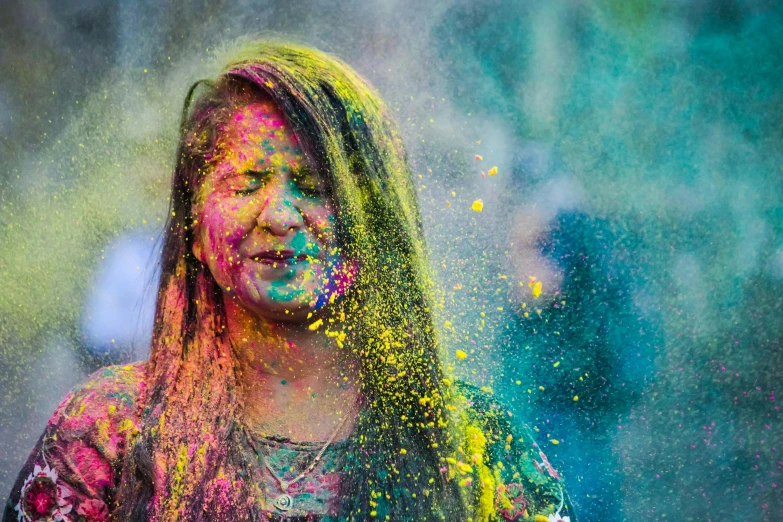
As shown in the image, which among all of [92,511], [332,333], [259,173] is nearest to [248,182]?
[259,173]

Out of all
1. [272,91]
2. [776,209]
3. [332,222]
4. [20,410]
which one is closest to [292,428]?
[332,222]

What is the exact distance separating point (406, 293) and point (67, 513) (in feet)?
2.67

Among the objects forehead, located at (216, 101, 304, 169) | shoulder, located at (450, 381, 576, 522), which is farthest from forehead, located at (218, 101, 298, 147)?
shoulder, located at (450, 381, 576, 522)

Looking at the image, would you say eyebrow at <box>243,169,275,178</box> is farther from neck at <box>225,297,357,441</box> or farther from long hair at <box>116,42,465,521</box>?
neck at <box>225,297,357,441</box>

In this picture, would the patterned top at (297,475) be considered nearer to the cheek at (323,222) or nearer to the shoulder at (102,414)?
the shoulder at (102,414)

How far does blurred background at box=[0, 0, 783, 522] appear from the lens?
120 inches

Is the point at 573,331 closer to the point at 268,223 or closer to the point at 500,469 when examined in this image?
the point at 500,469

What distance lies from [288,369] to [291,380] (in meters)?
0.02

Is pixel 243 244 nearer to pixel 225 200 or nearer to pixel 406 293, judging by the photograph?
pixel 225 200

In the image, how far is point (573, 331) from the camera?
3176 millimetres

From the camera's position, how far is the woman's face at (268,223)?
1.80m

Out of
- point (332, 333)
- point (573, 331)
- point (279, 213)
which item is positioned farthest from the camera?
point (573, 331)

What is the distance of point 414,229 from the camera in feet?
6.52

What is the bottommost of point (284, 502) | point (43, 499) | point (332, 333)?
point (43, 499)
